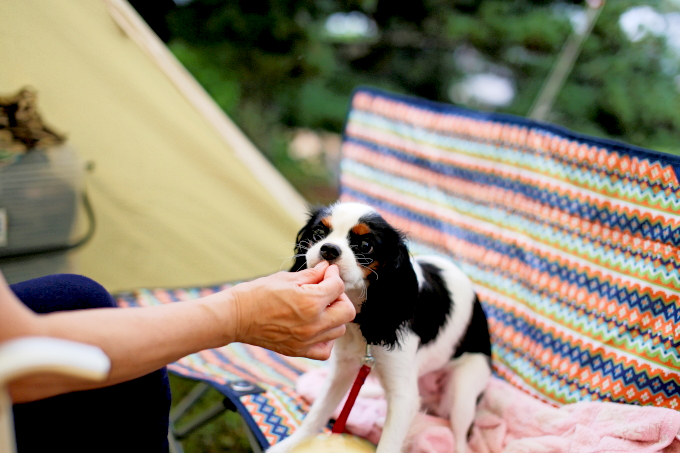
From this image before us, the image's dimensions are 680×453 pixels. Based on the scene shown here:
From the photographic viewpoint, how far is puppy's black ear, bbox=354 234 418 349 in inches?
46.5

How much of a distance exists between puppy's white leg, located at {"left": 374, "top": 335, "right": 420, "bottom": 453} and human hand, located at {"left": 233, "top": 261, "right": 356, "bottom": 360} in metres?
0.32

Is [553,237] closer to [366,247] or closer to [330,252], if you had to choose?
[366,247]

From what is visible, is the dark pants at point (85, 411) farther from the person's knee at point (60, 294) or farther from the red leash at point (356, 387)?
the red leash at point (356, 387)

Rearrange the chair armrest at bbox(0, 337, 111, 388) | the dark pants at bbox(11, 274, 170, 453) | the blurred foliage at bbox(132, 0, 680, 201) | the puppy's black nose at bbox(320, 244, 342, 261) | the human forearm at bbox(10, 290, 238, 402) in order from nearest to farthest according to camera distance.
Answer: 1. the chair armrest at bbox(0, 337, 111, 388)
2. the human forearm at bbox(10, 290, 238, 402)
3. the dark pants at bbox(11, 274, 170, 453)
4. the puppy's black nose at bbox(320, 244, 342, 261)
5. the blurred foliage at bbox(132, 0, 680, 201)

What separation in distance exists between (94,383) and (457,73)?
14.7 feet

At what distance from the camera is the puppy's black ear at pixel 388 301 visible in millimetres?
1182

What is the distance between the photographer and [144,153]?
2.16 m

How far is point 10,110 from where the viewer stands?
1790 mm

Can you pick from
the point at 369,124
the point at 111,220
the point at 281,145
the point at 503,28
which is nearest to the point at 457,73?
the point at 503,28

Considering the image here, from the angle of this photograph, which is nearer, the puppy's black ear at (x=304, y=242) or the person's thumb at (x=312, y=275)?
the person's thumb at (x=312, y=275)

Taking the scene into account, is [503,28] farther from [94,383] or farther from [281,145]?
[94,383]

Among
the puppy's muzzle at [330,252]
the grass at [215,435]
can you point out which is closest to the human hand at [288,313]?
the puppy's muzzle at [330,252]

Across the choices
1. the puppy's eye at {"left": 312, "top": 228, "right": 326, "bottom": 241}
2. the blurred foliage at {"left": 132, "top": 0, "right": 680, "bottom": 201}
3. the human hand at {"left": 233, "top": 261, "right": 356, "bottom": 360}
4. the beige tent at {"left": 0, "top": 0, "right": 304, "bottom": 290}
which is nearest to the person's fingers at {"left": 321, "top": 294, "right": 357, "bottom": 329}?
the human hand at {"left": 233, "top": 261, "right": 356, "bottom": 360}

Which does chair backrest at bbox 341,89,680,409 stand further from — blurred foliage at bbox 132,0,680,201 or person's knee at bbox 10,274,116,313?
blurred foliage at bbox 132,0,680,201
